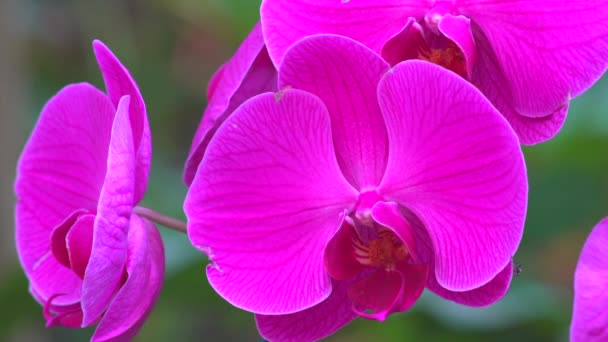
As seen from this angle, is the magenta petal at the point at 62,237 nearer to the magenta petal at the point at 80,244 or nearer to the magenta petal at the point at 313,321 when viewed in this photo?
the magenta petal at the point at 80,244

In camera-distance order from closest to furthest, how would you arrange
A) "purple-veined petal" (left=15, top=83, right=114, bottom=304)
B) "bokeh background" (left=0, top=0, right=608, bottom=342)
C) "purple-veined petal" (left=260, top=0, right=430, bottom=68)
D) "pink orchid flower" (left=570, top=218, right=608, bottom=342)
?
"pink orchid flower" (left=570, top=218, right=608, bottom=342) < "purple-veined petal" (left=260, top=0, right=430, bottom=68) < "purple-veined petal" (left=15, top=83, right=114, bottom=304) < "bokeh background" (left=0, top=0, right=608, bottom=342)

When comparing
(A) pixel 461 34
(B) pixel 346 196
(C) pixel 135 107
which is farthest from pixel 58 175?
(A) pixel 461 34

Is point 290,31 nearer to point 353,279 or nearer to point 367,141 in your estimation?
point 367,141

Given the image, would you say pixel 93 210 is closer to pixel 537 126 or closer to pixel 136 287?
pixel 136 287

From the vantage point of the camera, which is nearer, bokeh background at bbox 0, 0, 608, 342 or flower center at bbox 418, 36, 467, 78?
flower center at bbox 418, 36, 467, 78

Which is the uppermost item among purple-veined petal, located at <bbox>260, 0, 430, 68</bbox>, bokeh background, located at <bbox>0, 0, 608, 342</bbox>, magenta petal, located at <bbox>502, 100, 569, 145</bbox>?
purple-veined petal, located at <bbox>260, 0, 430, 68</bbox>

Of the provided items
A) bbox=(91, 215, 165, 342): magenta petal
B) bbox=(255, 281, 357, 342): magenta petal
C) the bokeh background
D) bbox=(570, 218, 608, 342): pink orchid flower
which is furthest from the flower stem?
the bokeh background

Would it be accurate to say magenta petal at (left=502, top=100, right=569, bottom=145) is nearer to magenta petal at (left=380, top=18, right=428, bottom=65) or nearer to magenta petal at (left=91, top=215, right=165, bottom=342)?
magenta petal at (left=380, top=18, right=428, bottom=65)
